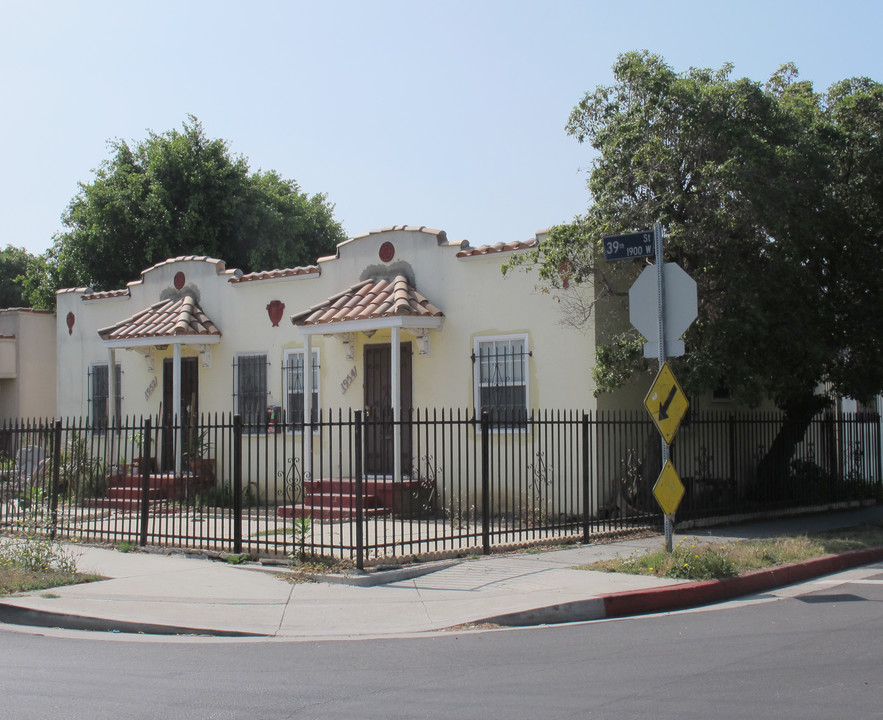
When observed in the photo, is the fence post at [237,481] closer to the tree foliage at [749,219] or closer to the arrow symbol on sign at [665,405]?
the arrow symbol on sign at [665,405]

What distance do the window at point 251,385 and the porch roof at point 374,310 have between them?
2.34 metres

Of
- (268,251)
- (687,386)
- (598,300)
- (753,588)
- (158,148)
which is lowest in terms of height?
(753,588)

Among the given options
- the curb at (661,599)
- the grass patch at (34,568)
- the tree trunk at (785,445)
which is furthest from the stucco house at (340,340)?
the curb at (661,599)

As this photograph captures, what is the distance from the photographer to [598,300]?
51.5 feet

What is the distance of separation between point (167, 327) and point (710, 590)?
42.0ft

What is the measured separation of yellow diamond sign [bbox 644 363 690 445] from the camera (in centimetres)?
1131

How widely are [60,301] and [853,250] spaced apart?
1753 centimetres

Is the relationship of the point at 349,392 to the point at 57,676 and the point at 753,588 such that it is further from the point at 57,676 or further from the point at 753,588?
the point at 57,676

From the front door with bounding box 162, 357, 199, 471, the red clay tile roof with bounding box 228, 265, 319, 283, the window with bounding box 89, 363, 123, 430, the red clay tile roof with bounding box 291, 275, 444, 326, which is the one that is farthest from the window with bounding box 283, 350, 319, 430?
the window with bounding box 89, 363, 123, 430

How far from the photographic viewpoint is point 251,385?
20.0 metres

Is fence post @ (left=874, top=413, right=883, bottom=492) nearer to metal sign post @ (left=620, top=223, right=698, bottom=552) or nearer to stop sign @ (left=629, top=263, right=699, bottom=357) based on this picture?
metal sign post @ (left=620, top=223, right=698, bottom=552)

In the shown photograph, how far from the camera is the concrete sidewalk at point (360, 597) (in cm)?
930

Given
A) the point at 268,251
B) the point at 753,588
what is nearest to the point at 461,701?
the point at 753,588

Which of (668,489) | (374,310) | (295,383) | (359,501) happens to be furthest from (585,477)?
(295,383)
